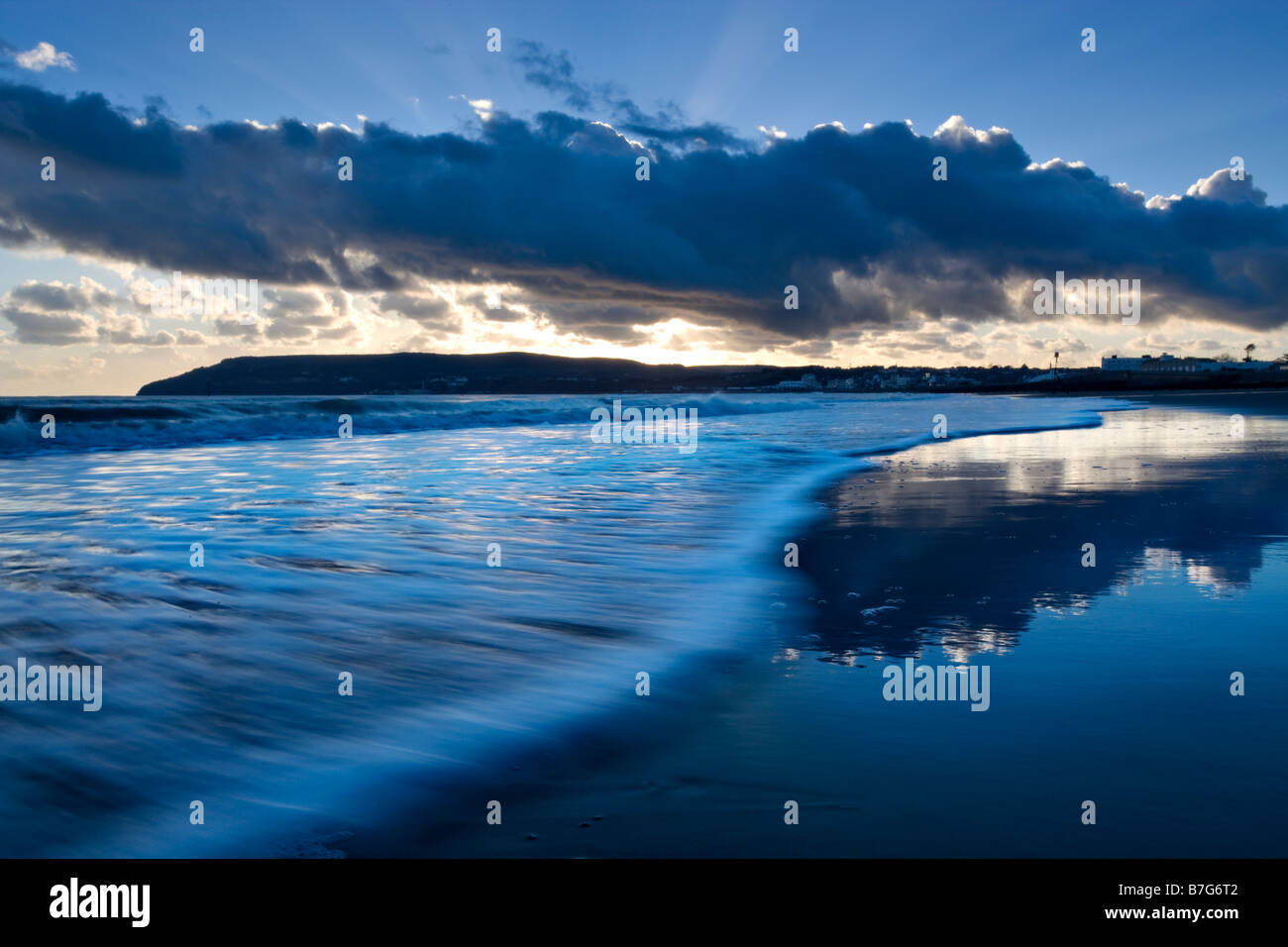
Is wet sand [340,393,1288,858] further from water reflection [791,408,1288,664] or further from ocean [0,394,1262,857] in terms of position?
ocean [0,394,1262,857]

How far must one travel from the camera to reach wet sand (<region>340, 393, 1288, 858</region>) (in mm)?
2854

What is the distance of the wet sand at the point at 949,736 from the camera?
2.85 m

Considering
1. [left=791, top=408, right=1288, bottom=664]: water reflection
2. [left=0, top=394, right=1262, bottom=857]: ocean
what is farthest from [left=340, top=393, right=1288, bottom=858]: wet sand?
[left=0, top=394, right=1262, bottom=857]: ocean

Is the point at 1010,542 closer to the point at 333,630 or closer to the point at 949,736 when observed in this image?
the point at 949,736

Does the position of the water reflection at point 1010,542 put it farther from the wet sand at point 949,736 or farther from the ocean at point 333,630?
the ocean at point 333,630

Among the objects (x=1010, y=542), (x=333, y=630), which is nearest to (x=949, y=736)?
(x=333, y=630)

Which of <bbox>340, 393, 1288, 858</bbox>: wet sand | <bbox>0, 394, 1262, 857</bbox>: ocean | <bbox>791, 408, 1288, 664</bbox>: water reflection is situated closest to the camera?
<bbox>340, 393, 1288, 858</bbox>: wet sand

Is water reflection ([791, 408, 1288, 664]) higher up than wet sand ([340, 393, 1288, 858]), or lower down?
higher up

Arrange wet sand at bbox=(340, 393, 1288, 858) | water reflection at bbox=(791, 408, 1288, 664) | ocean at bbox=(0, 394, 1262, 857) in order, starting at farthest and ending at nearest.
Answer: water reflection at bbox=(791, 408, 1288, 664) → ocean at bbox=(0, 394, 1262, 857) → wet sand at bbox=(340, 393, 1288, 858)

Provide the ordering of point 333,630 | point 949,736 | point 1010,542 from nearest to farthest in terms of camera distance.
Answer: point 949,736, point 333,630, point 1010,542

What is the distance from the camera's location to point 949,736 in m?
3.58

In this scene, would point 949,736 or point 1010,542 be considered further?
point 1010,542

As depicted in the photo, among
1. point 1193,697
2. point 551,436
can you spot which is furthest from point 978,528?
point 551,436

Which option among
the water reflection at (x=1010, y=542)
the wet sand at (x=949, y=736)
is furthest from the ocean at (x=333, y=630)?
the water reflection at (x=1010, y=542)
